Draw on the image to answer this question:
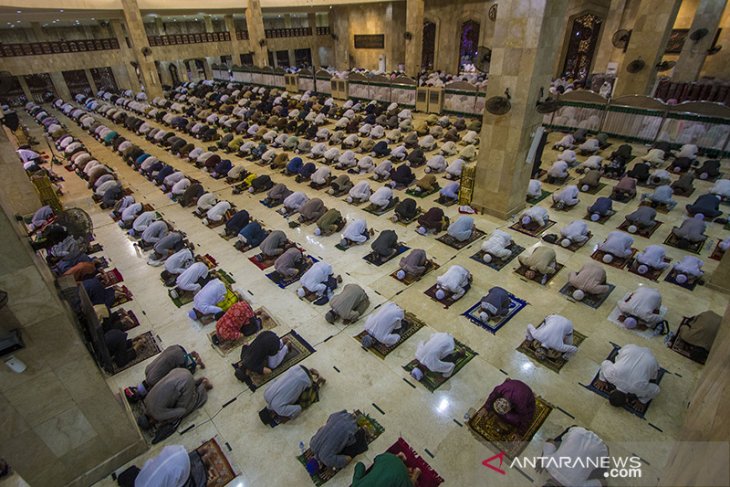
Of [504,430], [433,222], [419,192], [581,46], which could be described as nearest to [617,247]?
[433,222]

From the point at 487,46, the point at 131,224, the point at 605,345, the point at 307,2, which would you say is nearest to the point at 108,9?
the point at 307,2

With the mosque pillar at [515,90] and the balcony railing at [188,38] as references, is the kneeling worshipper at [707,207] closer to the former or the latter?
the mosque pillar at [515,90]

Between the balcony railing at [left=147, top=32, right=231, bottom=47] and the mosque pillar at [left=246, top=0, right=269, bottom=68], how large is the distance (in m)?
3.90

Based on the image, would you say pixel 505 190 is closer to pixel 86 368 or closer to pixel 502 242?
pixel 502 242

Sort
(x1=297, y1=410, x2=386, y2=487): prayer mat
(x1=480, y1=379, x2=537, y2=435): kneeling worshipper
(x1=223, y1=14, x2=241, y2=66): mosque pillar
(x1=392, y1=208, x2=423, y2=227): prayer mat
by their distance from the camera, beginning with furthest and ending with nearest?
(x1=223, y1=14, x2=241, y2=66): mosque pillar, (x1=392, y1=208, x2=423, y2=227): prayer mat, (x1=480, y1=379, x2=537, y2=435): kneeling worshipper, (x1=297, y1=410, x2=386, y2=487): prayer mat

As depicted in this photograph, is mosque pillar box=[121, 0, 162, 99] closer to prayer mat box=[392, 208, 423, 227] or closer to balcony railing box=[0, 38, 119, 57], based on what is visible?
balcony railing box=[0, 38, 119, 57]

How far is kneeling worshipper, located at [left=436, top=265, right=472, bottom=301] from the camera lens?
7.18 m

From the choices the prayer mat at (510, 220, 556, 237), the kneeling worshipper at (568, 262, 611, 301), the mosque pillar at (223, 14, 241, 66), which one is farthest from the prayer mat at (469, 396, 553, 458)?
the mosque pillar at (223, 14, 241, 66)

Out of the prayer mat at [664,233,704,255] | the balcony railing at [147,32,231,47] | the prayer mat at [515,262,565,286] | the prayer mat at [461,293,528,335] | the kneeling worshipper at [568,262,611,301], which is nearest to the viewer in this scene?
the prayer mat at [461,293,528,335]

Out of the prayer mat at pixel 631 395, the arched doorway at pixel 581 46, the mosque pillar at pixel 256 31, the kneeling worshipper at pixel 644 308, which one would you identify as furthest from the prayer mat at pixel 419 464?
the mosque pillar at pixel 256 31

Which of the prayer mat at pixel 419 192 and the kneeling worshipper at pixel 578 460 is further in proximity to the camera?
the prayer mat at pixel 419 192

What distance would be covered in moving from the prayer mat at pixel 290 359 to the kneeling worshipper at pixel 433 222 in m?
4.34

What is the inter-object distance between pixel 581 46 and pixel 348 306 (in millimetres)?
27954

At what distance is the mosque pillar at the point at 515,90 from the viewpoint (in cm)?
809
